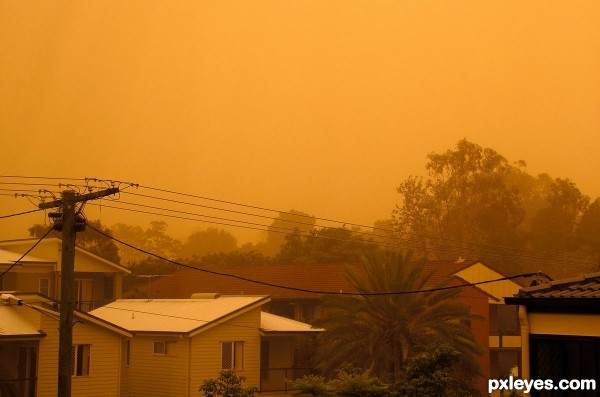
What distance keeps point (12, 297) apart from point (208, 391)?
29.1ft

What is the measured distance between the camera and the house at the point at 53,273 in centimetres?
4694

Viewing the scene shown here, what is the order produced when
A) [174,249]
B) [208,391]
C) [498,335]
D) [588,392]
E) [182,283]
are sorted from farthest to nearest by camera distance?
[174,249]
[182,283]
[498,335]
[208,391]
[588,392]

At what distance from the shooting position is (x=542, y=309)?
13.4m

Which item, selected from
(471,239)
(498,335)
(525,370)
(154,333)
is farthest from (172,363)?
(471,239)

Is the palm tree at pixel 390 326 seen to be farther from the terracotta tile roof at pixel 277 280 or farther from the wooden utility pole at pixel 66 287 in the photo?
the wooden utility pole at pixel 66 287

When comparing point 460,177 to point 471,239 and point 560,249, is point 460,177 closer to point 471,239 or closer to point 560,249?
point 471,239

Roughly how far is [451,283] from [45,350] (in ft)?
76.6

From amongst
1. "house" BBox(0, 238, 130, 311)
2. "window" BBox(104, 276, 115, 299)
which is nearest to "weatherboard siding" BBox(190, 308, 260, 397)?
"house" BBox(0, 238, 130, 311)

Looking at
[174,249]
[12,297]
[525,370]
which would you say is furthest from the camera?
[174,249]

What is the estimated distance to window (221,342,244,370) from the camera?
1521 inches

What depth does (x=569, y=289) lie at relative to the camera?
13.8 meters

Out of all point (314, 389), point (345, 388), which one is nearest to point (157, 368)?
point (314, 389)

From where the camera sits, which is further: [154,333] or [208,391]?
[154,333]

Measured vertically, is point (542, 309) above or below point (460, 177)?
below
